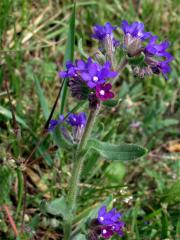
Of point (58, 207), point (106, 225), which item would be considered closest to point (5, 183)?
point (58, 207)

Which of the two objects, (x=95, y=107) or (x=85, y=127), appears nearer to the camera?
(x=95, y=107)

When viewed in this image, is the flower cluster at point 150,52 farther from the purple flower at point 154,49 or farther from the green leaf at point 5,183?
the green leaf at point 5,183

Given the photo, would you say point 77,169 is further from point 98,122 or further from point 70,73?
point 70,73

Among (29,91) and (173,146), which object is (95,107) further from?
(173,146)

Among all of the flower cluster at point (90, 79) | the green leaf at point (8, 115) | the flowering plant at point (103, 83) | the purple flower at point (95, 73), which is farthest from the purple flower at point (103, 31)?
the green leaf at point (8, 115)

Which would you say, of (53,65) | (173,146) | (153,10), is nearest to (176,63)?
(153,10)

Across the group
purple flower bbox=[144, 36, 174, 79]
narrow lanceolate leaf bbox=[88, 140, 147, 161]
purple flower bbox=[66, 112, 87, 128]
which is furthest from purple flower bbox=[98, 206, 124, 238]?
purple flower bbox=[144, 36, 174, 79]
